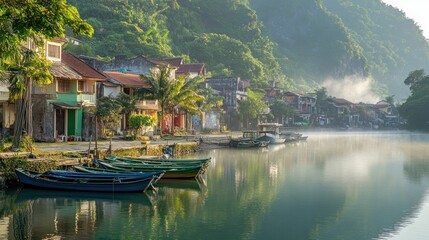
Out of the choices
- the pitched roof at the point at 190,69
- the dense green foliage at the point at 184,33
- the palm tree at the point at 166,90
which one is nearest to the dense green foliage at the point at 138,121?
the palm tree at the point at 166,90

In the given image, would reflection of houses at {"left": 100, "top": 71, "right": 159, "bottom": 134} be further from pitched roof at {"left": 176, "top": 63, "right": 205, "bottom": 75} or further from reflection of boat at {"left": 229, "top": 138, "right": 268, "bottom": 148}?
pitched roof at {"left": 176, "top": 63, "right": 205, "bottom": 75}

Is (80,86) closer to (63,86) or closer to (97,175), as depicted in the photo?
(63,86)

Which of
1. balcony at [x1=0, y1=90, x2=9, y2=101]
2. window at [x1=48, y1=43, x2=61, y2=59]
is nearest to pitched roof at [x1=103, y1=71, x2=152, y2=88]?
window at [x1=48, y1=43, x2=61, y2=59]

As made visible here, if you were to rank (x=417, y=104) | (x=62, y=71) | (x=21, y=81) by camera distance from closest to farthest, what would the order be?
(x=21, y=81) < (x=62, y=71) < (x=417, y=104)

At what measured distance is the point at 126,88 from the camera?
2025 inches

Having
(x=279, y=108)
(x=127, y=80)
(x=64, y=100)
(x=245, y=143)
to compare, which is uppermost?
(x=127, y=80)

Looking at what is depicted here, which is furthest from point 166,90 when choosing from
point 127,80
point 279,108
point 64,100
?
point 279,108

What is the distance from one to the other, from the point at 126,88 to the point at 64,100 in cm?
1073

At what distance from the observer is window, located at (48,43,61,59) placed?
134ft

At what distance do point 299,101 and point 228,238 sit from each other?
100505 mm

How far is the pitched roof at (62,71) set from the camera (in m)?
39.4

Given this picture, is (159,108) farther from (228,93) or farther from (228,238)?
(228,238)

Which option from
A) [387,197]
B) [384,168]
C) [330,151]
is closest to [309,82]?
[330,151]

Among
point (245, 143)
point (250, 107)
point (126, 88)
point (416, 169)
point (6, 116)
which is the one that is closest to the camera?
point (6, 116)
